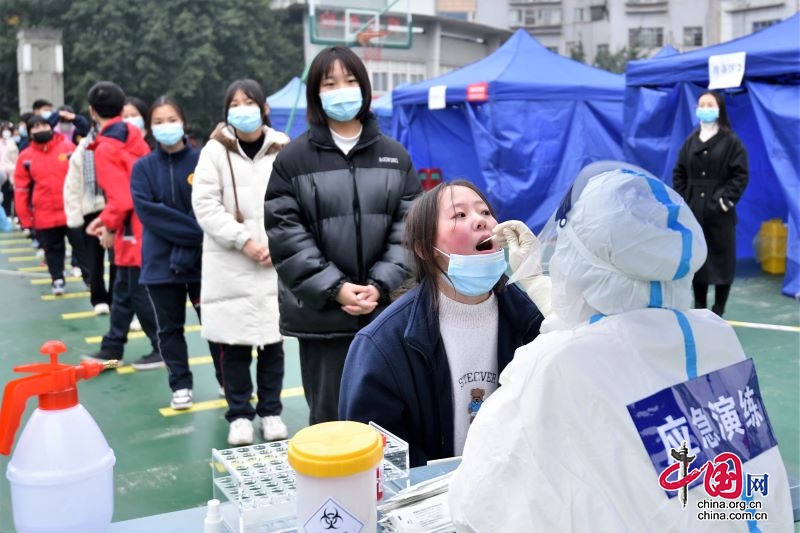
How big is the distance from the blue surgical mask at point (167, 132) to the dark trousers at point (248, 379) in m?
1.16

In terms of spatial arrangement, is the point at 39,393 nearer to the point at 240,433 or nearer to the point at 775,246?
the point at 240,433

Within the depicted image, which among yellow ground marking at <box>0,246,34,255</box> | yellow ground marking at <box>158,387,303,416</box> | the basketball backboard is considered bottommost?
yellow ground marking at <box>158,387,303,416</box>

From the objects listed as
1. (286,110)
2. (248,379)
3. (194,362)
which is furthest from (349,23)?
(248,379)

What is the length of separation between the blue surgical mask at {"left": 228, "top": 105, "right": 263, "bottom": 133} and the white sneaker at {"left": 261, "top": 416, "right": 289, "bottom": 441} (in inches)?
57.0

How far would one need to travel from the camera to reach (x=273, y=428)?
4.17 meters

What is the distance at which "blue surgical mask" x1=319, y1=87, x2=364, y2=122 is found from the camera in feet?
10.7

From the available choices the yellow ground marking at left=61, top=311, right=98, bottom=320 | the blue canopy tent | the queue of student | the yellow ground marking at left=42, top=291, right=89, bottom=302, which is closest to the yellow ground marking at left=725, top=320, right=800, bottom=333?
the queue of student

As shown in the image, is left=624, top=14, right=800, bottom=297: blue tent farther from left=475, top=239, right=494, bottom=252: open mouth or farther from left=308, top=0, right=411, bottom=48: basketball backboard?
left=475, top=239, right=494, bottom=252: open mouth

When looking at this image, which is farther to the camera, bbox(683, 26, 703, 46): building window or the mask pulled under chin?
bbox(683, 26, 703, 46): building window

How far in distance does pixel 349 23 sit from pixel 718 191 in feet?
25.2

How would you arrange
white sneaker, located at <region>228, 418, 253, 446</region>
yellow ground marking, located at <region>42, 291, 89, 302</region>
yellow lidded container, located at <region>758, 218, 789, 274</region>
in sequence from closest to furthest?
white sneaker, located at <region>228, 418, 253, 446</region>
yellow ground marking, located at <region>42, 291, 89, 302</region>
yellow lidded container, located at <region>758, 218, 789, 274</region>

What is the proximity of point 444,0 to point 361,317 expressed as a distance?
48.2 m

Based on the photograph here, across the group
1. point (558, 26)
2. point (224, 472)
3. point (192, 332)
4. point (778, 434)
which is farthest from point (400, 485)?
point (558, 26)

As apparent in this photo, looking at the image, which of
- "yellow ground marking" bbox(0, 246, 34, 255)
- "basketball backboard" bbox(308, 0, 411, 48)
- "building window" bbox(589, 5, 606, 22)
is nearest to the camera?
"yellow ground marking" bbox(0, 246, 34, 255)
